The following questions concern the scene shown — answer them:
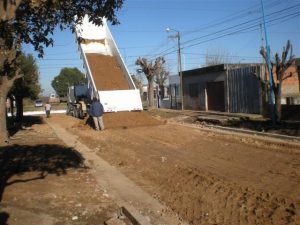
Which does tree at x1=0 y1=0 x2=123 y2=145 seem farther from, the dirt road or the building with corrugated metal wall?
the building with corrugated metal wall

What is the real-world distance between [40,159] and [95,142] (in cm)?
469

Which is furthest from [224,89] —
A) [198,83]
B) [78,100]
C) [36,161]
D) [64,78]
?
[64,78]

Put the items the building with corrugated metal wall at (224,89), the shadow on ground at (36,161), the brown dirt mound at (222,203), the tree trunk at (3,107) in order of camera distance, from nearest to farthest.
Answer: the brown dirt mound at (222,203) → the shadow on ground at (36,161) → the tree trunk at (3,107) → the building with corrugated metal wall at (224,89)

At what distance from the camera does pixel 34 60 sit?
119ft

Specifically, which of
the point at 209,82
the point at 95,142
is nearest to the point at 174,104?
the point at 209,82

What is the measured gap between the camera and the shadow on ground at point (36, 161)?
1086 cm

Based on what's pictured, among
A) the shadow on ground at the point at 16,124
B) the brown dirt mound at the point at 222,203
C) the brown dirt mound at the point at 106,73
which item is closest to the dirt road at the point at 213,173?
the brown dirt mound at the point at 222,203

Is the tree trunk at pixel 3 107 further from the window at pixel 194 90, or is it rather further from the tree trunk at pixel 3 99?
the window at pixel 194 90

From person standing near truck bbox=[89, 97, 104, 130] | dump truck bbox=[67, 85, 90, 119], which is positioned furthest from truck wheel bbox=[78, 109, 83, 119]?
person standing near truck bbox=[89, 97, 104, 130]

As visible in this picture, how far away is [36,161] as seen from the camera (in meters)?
12.9

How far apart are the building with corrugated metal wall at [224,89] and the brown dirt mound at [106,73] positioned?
27.6 ft

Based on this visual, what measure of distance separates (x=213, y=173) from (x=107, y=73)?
1645 centimetres

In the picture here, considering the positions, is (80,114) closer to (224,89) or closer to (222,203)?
(224,89)

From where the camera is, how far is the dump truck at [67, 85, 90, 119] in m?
32.8
